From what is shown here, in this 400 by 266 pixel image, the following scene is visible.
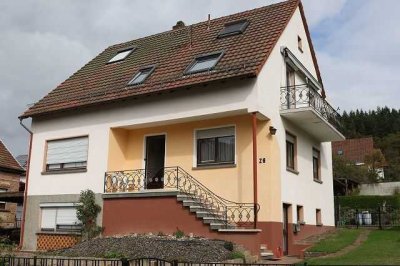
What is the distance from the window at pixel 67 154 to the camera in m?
18.6

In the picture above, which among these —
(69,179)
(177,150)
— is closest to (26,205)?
(69,179)

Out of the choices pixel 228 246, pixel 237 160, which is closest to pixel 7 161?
pixel 237 160

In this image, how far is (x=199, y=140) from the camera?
17141 mm

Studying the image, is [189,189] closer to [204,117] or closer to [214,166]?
[214,166]

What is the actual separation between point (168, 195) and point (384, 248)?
21.8 ft

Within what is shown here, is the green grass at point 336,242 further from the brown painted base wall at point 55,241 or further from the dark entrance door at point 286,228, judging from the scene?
the brown painted base wall at point 55,241

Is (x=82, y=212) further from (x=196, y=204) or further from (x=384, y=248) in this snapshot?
(x=384, y=248)

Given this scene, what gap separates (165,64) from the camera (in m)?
18.6

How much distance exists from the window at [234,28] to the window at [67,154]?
6.76 meters

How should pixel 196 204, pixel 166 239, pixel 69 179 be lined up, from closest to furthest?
1. pixel 166 239
2. pixel 196 204
3. pixel 69 179

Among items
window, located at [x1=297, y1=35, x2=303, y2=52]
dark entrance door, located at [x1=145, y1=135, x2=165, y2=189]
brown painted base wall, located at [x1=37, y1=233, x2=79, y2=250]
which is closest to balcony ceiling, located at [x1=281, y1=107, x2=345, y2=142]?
window, located at [x1=297, y1=35, x2=303, y2=52]

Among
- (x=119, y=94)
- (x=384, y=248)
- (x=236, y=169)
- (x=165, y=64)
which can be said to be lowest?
(x=384, y=248)

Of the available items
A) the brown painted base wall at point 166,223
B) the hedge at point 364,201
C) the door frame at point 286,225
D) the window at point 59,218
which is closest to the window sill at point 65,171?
the window at point 59,218

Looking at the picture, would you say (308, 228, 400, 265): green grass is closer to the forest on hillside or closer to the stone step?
the stone step
